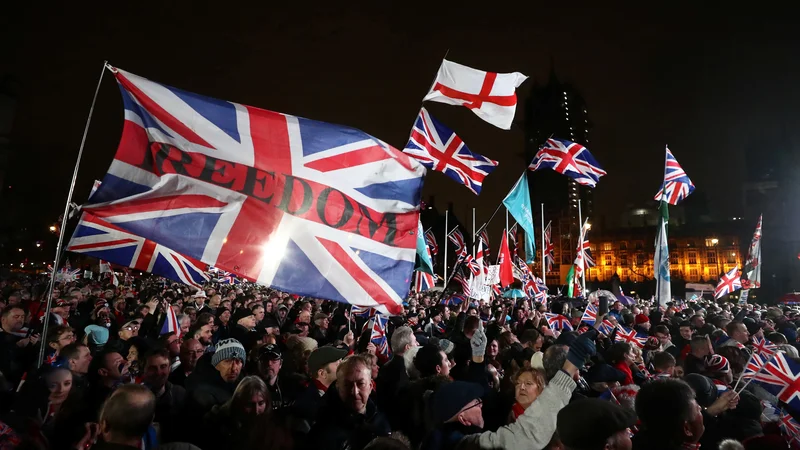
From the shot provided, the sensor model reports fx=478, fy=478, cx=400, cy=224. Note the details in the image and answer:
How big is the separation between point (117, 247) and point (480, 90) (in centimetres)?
758

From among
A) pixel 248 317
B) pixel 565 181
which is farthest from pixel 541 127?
pixel 248 317

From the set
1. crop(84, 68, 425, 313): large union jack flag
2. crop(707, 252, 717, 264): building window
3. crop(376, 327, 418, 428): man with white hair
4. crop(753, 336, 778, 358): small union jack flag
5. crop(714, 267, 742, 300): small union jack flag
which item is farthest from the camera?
crop(707, 252, 717, 264): building window

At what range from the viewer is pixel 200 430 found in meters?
3.80

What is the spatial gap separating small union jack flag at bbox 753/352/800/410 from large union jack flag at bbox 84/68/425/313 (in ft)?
12.0

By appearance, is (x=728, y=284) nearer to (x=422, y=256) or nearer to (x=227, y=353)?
(x=422, y=256)

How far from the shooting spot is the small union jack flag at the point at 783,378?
172 inches


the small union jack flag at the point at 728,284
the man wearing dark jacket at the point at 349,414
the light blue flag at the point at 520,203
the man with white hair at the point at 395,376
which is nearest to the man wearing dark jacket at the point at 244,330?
the man with white hair at the point at 395,376

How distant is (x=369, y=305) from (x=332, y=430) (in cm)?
174

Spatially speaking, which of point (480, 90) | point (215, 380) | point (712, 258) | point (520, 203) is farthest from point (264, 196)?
point (712, 258)

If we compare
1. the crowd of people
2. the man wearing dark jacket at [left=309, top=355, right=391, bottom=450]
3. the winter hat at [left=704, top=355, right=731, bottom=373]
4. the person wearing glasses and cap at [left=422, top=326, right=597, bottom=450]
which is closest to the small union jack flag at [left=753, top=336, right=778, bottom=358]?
the crowd of people

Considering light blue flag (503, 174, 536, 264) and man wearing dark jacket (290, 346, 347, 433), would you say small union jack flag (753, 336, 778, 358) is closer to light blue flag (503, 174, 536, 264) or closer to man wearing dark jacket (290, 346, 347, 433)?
man wearing dark jacket (290, 346, 347, 433)

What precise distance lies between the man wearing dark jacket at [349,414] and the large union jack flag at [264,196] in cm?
131

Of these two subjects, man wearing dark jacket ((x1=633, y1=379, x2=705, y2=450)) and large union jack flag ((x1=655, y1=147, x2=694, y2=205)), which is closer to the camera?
man wearing dark jacket ((x1=633, y1=379, x2=705, y2=450))

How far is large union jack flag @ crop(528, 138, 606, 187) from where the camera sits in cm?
1728
